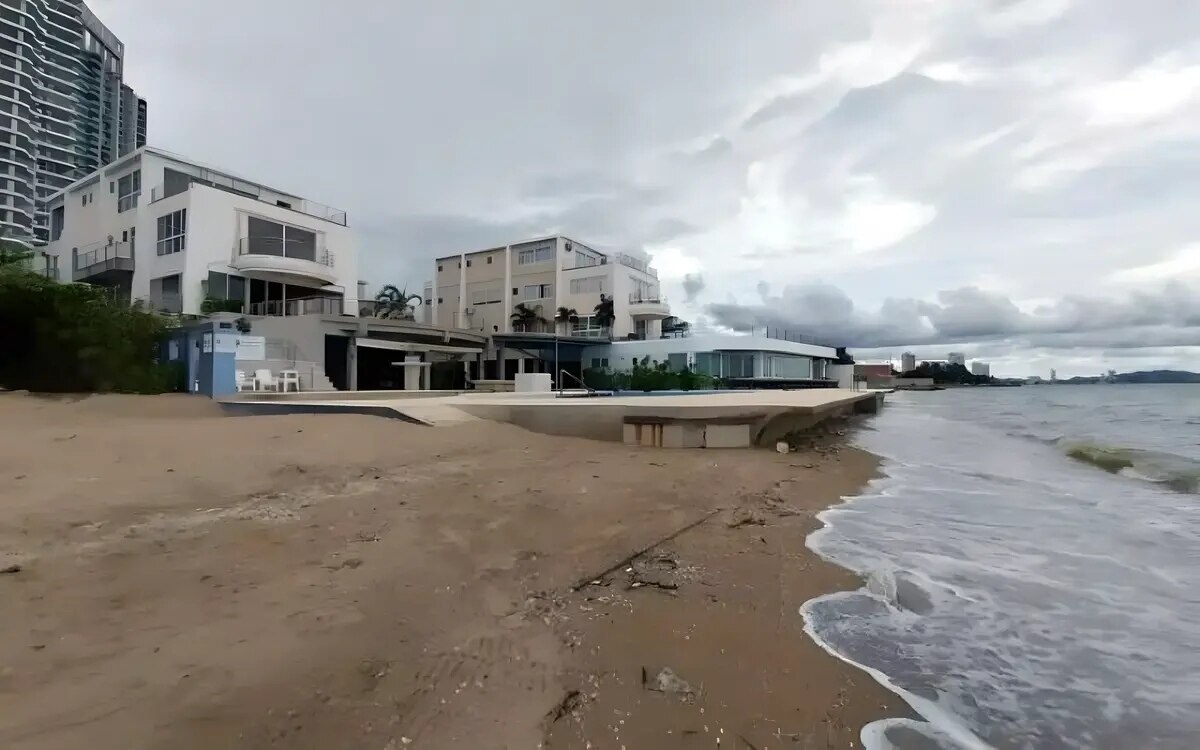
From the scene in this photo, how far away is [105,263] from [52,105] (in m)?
68.3

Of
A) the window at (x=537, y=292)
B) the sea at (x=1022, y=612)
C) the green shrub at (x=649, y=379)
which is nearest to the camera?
the sea at (x=1022, y=612)

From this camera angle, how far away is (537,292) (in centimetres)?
4984

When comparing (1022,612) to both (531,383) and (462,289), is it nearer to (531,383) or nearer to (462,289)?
(531,383)

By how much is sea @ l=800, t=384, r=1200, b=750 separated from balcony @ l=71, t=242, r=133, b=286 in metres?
36.4

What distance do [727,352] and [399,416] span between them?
32877 mm

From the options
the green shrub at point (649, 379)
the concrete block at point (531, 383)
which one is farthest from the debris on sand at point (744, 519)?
the green shrub at point (649, 379)

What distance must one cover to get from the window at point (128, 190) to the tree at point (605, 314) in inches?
1123

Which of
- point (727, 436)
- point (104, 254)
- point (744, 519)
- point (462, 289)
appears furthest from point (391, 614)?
point (462, 289)

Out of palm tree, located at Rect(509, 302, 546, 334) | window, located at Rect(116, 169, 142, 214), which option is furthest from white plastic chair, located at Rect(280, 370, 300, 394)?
palm tree, located at Rect(509, 302, 546, 334)

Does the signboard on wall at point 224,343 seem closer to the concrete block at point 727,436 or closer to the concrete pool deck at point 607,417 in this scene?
the concrete pool deck at point 607,417

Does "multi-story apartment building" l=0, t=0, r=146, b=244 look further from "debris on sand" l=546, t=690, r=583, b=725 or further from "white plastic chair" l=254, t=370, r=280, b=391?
"debris on sand" l=546, t=690, r=583, b=725

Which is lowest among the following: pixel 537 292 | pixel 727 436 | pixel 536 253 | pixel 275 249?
pixel 727 436

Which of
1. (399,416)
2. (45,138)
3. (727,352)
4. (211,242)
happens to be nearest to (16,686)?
(399,416)

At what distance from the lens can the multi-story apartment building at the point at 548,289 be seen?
46.9 metres
